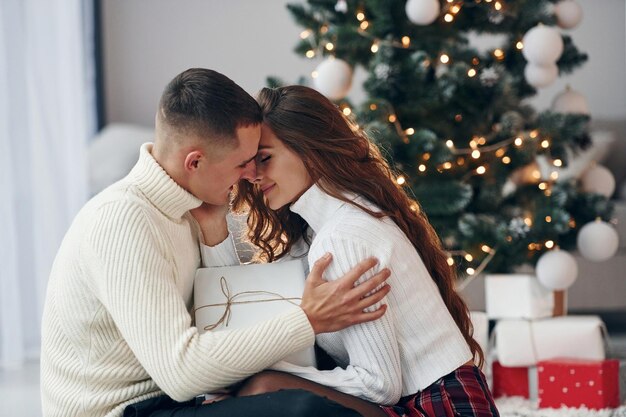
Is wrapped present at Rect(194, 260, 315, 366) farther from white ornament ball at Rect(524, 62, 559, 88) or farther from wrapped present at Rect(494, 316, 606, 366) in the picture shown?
white ornament ball at Rect(524, 62, 559, 88)

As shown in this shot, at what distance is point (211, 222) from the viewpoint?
1948mm

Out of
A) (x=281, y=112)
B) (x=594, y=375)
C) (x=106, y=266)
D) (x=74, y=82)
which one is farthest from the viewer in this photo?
(x=74, y=82)

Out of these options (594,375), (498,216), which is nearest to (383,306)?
(594,375)

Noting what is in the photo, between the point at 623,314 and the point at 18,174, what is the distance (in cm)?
271

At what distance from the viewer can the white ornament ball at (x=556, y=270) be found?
3006mm

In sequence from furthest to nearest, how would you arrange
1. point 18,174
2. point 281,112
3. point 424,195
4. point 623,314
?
point 623,314 < point 18,174 < point 424,195 < point 281,112

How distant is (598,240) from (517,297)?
1.08ft

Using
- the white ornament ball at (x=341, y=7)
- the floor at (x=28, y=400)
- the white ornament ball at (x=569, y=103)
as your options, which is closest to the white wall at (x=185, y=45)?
the white ornament ball at (x=341, y=7)

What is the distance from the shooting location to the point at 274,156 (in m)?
1.81

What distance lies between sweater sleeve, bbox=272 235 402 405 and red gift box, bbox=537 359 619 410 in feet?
3.90

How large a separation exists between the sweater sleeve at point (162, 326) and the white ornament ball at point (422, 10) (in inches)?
63.3

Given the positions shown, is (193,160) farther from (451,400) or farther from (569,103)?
(569,103)

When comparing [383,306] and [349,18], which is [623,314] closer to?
[349,18]

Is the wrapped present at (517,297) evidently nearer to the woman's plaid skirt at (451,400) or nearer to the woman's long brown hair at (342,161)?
the woman's long brown hair at (342,161)
